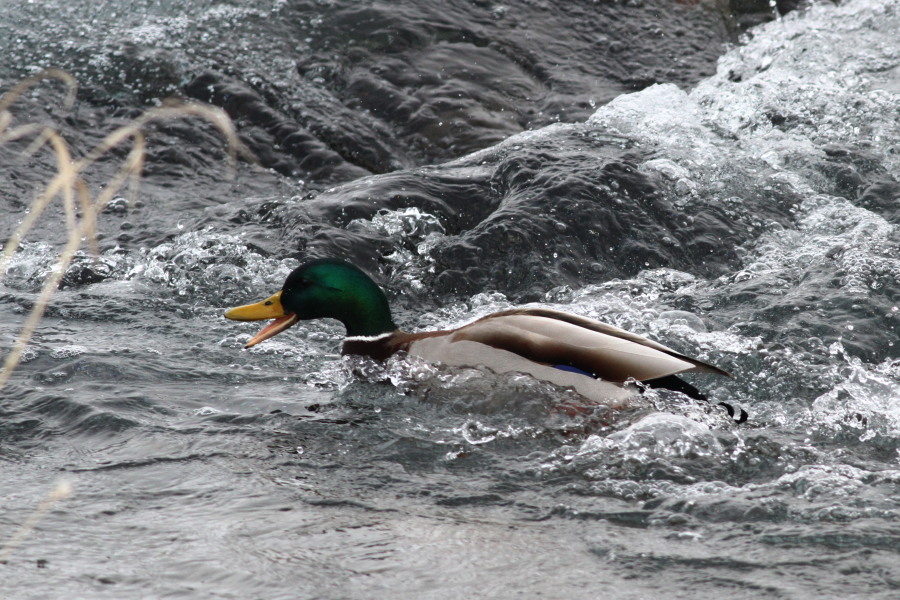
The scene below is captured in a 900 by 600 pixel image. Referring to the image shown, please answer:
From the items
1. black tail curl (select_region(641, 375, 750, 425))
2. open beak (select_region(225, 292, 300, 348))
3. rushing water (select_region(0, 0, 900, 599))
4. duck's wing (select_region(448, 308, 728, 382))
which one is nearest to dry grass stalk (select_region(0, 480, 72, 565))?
rushing water (select_region(0, 0, 900, 599))

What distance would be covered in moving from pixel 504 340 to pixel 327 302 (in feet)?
2.78

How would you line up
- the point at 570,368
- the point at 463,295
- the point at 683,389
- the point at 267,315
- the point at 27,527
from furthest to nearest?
the point at 463,295, the point at 267,315, the point at 570,368, the point at 683,389, the point at 27,527

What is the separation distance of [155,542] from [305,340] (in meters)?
2.07

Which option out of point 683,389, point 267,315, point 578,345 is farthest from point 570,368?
point 267,315

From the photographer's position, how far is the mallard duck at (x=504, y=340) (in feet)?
12.3

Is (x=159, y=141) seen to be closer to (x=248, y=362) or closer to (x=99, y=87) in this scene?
(x=99, y=87)

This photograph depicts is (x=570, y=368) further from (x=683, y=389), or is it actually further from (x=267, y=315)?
(x=267, y=315)

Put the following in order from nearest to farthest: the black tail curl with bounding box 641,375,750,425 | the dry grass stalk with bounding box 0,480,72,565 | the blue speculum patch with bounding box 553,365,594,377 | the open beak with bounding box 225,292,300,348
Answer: the dry grass stalk with bounding box 0,480,72,565 → the black tail curl with bounding box 641,375,750,425 → the blue speculum patch with bounding box 553,365,594,377 → the open beak with bounding box 225,292,300,348

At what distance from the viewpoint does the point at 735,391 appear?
161 inches

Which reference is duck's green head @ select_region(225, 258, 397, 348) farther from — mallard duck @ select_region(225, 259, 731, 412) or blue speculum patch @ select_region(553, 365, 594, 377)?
blue speculum patch @ select_region(553, 365, 594, 377)

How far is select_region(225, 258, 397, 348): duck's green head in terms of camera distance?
170 inches

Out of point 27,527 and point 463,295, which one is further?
point 463,295

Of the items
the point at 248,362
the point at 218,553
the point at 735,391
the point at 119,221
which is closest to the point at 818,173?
the point at 735,391

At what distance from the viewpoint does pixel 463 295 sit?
5250 mm
